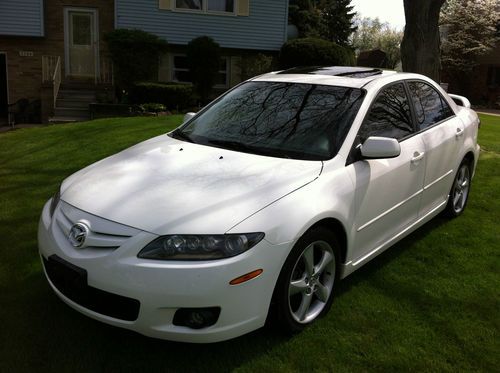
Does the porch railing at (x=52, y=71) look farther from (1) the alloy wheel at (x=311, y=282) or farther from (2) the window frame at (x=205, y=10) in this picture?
(1) the alloy wheel at (x=311, y=282)

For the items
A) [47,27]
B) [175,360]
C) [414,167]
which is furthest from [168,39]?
[175,360]

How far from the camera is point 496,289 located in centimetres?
396

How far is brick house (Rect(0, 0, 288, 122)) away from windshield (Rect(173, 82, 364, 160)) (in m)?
13.1

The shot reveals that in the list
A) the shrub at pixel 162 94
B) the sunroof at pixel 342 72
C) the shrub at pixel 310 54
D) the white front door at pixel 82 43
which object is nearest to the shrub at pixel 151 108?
the shrub at pixel 162 94

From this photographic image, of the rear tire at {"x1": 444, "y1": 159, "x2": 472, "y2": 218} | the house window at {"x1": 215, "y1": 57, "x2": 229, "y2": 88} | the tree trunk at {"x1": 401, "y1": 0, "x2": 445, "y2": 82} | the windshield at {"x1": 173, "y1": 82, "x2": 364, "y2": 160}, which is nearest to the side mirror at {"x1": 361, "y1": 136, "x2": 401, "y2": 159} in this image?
the windshield at {"x1": 173, "y1": 82, "x2": 364, "y2": 160}

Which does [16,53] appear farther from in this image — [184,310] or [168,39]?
[184,310]

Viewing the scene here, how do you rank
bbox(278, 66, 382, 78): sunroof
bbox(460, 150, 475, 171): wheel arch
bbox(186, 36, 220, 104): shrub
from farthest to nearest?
bbox(186, 36, 220, 104): shrub
bbox(460, 150, 475, 171): wheel arch
bbox(278, 66, 382, 78): sunroof

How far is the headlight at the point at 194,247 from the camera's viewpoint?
107 inches

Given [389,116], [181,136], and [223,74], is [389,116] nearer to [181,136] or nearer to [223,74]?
[181,136]

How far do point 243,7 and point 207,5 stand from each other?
4.14 feet

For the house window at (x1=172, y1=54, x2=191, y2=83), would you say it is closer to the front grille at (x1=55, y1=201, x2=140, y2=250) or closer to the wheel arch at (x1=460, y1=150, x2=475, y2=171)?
the wheel arch at (x1=460, y1=150, x2=475, y2=171)

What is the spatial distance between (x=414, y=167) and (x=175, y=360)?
7.87 feet

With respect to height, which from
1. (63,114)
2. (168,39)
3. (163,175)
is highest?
(168,39)

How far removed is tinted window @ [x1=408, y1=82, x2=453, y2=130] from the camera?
4555mm
